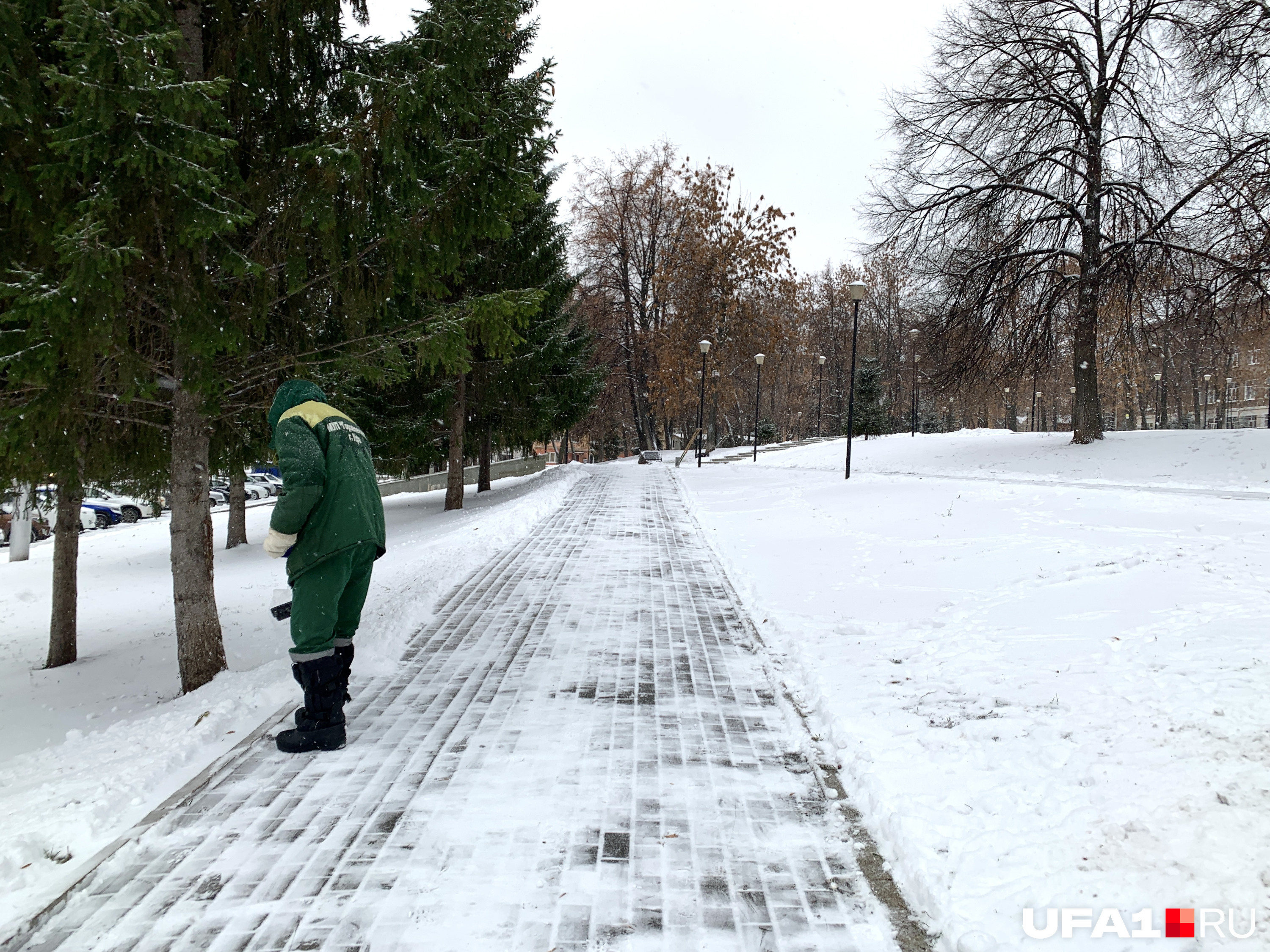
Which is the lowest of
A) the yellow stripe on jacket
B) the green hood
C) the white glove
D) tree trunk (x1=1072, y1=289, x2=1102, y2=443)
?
the white glove

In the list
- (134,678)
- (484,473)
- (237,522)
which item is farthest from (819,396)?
(134,678)

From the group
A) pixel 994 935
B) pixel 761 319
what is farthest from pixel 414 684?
pixel 761 319

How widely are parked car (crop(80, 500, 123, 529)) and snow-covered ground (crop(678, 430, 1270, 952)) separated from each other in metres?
26.2

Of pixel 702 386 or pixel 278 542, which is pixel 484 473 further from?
pixel 278 542

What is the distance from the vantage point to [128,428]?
259 inches

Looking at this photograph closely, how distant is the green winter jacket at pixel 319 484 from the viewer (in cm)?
350

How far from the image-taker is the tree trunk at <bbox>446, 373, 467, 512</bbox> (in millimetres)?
17859

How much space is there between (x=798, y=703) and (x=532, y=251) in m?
15.8

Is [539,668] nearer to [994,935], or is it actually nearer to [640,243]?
[994,935]

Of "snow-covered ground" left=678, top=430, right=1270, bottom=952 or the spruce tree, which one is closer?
"snow-covered ground" left=678, top=430, right=1270, bottom=952

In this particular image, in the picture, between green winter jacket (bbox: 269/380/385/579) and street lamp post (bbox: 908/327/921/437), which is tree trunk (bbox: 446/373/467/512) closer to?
green winter jacket (bbox: 269/380/385/579)

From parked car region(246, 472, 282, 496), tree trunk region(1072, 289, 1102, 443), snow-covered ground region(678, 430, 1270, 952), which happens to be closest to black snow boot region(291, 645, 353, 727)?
snow-covered ground region(678, 430, 1270, 952)

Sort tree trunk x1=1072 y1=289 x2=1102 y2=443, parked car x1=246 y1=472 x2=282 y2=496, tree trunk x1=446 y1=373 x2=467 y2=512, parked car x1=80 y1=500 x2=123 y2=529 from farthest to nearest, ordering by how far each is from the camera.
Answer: parked car x1=246 y1=472 x2=282 y2=496
parked car x1=80 y1=500 x2=123 y2=529
tree trunk x1=446 y1=373 x2=467 y2=512
tree trunk x1=1072 y1=289 x2=1102 y2=443

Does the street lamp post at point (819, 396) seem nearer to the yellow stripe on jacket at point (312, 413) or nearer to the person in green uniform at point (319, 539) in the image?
the yellow stripe on jacket at point (312, 413)
